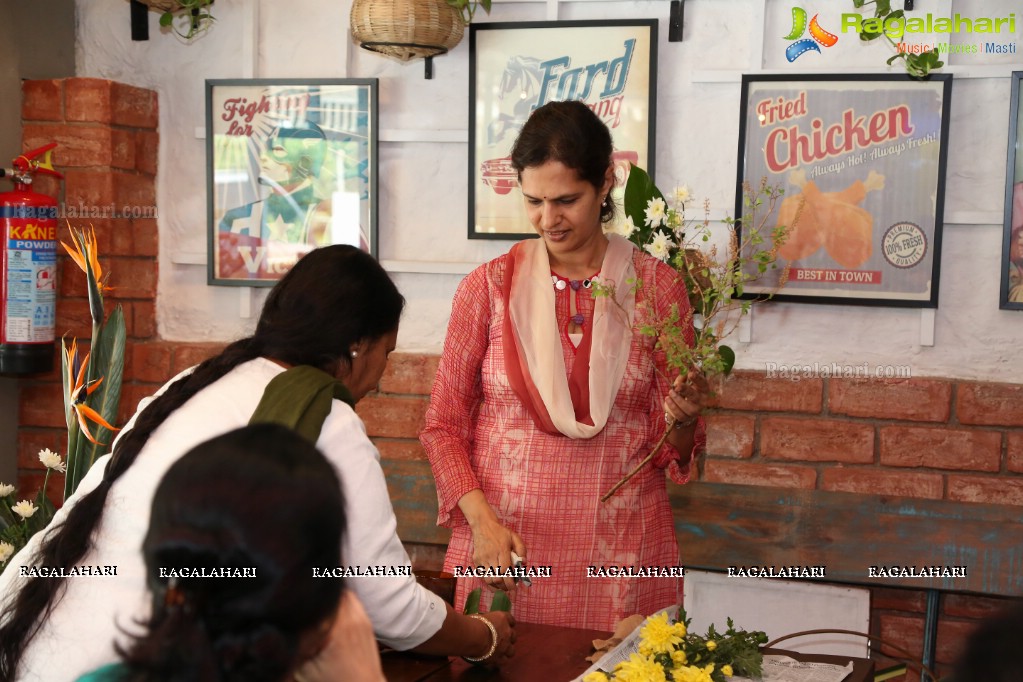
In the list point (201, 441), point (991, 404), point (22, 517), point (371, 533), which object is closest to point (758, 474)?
point (991, 404)

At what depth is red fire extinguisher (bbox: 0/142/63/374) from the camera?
9.53 ft

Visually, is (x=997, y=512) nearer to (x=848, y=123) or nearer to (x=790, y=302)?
(x=790, y=302)

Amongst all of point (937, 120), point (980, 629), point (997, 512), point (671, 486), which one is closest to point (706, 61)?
point (937, 120)

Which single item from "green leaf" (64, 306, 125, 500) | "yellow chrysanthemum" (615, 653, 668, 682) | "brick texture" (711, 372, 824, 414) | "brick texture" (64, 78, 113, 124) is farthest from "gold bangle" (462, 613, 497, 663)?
"brick texture" (64, 78, 113, 124)

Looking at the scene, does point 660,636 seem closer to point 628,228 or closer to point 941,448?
point 628,228

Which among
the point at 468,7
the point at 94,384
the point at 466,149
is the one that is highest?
the point at 468,7

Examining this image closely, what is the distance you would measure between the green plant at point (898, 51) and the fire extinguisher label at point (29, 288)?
7.17ft

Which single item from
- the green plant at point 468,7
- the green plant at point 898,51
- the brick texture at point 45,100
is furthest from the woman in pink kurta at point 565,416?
the brick texture at point 45,100

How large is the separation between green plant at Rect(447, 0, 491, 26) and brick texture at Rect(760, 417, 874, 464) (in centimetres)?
131

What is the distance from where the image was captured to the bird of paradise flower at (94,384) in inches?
95.3

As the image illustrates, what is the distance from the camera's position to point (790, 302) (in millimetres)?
2920

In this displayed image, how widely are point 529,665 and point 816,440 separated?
4.70 ft

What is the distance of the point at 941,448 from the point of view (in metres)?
2.83

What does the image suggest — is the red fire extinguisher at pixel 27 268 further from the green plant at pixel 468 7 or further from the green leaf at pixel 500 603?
the green leaf at pixel 500 603
